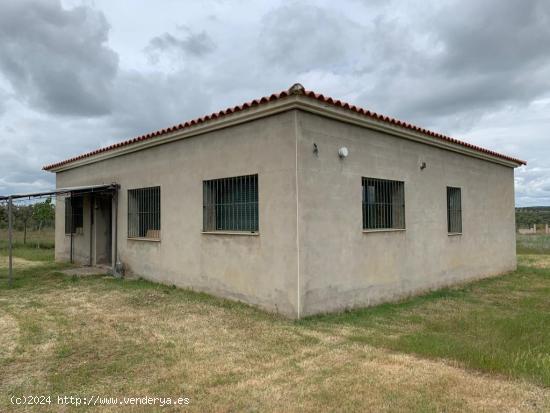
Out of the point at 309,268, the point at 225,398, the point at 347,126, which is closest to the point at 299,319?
the point at 309,268

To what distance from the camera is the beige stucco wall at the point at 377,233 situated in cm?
670

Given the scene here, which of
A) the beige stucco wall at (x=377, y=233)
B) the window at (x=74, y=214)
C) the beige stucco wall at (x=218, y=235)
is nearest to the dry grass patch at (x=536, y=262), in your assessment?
the beige stucco wall at (x=377, y=233)

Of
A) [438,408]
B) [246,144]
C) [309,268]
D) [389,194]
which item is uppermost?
[246,144]

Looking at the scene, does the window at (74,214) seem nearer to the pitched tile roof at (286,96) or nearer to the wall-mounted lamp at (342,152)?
the pitched tile roof at (286,96)

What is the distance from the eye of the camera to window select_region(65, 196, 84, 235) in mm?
13406

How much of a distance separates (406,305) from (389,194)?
2.27m

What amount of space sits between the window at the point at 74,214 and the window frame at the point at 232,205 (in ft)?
22.5

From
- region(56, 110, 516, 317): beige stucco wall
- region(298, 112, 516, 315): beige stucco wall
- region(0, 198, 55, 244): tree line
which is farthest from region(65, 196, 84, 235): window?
region(298, 112, 516, 315): beige stucco wall

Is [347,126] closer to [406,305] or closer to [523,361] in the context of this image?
[406,305]

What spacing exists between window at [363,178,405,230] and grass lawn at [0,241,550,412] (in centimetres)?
161

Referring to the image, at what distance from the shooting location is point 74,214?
13.6 metres

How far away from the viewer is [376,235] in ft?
26.1

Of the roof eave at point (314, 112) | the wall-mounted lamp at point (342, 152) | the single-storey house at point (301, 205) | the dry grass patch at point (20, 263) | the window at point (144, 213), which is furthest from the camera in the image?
the dry grass patch at point (20, 263)

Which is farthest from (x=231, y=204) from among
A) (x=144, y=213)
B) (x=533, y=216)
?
(x=533, y=216)
